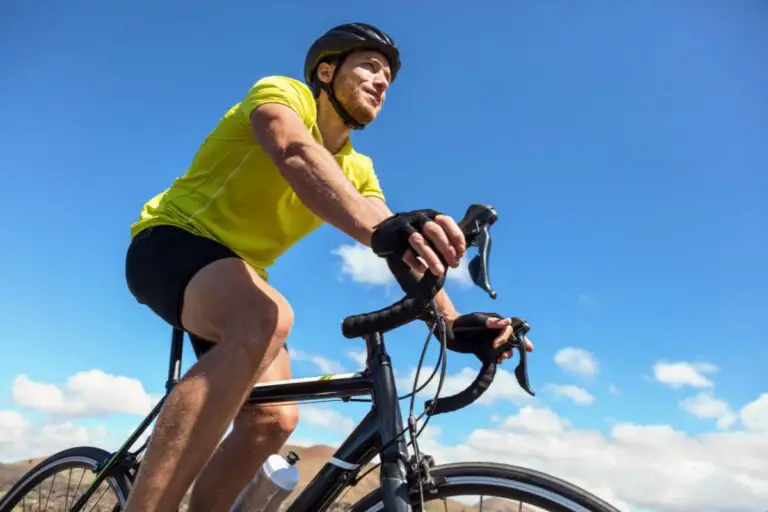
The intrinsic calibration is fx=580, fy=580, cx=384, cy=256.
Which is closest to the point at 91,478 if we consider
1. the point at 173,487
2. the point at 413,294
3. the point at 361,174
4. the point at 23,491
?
the point at 23,491

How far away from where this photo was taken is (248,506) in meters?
2.19

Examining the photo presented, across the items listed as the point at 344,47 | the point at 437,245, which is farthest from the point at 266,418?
the point at 344,47

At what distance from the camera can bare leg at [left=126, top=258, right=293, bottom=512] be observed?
2.06 meters

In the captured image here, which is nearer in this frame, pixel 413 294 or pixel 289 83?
pixel 413 294

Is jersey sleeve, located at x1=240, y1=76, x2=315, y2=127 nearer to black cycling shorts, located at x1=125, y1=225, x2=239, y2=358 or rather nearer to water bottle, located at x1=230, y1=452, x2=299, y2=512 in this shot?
black cycling shorts, located at x1=125, y1=225, x2=239, y2=358

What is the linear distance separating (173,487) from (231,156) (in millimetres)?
1487

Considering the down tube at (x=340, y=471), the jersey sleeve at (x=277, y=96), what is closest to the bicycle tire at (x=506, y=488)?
the down tube at (x=340, y=471)

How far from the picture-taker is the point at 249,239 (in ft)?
9.36

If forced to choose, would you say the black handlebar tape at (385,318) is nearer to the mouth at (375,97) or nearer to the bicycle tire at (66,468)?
the mouth at (375,97)

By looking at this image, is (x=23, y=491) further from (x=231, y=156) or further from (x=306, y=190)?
(x=306, y=190)

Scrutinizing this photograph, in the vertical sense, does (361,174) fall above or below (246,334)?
above

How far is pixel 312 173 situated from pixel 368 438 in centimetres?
99

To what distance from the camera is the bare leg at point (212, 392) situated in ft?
6.77

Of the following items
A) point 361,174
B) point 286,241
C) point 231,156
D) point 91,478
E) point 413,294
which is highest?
point 361,174
